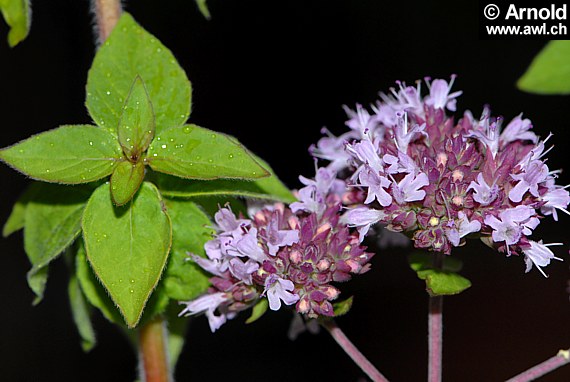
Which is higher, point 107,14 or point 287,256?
point 107,14

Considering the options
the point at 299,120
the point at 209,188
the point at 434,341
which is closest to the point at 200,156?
the point at 209,188

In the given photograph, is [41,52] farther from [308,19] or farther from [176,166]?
[176,166]

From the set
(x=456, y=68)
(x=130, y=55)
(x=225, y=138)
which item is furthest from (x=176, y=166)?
(x=456, y=68)

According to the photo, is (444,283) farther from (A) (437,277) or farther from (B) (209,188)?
(B) (209,188)

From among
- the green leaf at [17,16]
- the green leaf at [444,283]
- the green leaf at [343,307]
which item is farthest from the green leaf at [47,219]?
the green leaf at [444,283]

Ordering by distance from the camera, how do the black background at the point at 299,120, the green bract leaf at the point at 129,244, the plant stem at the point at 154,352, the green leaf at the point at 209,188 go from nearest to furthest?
the green bract leaf at the point at 129,244
the green leaf at the point at 209,188
the plant stem at the point at 154,352
the black background at the point at 299,120

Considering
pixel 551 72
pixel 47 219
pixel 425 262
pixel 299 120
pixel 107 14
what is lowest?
pixel 299 120

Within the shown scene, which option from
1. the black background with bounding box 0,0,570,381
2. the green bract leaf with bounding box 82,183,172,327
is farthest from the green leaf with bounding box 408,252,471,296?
the black background with bounding box 0,0,570,381

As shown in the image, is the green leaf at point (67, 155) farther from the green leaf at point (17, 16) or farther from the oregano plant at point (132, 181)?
the green leaf at point (17, 16)
